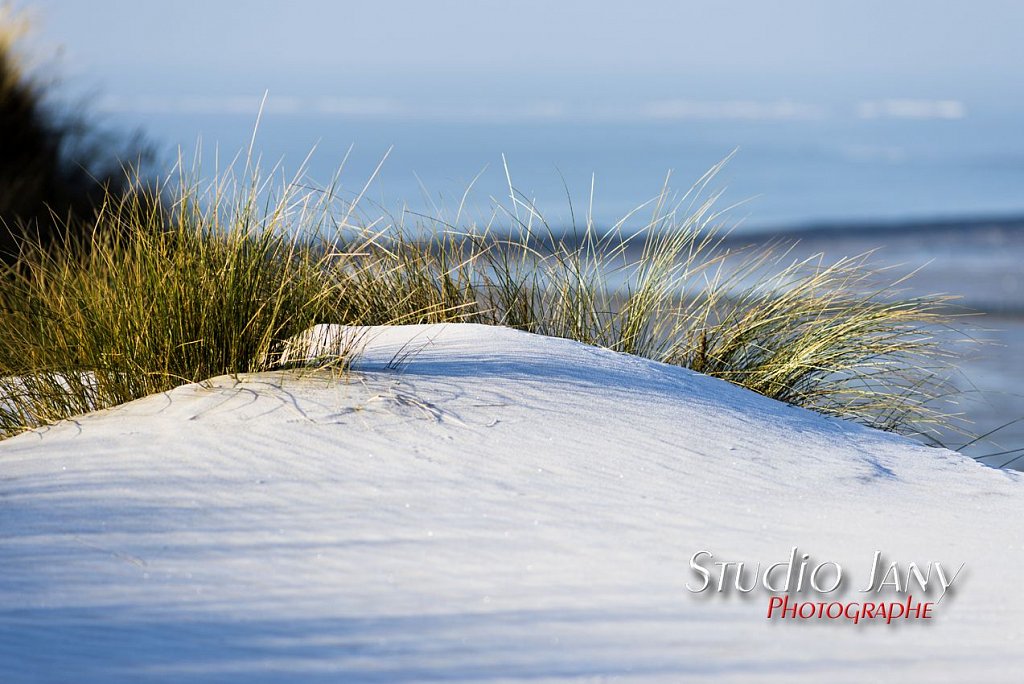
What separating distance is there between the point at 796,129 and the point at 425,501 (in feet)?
149

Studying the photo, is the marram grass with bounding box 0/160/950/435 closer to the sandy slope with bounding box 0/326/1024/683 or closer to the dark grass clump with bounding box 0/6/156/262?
the sandy slope with bounding box 0/326/1024/683

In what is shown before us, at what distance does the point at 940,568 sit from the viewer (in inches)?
88.7

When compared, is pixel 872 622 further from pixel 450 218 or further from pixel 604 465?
pixel 450 218

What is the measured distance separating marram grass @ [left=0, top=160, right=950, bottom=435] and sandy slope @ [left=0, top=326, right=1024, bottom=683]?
25 cm

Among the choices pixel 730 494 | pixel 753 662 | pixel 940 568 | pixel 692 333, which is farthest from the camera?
pixel 692 333

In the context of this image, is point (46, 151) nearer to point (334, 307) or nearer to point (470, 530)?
point (334, 307)

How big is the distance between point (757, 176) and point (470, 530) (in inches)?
938

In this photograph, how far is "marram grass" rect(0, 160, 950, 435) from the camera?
306 cm

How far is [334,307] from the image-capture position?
384cm

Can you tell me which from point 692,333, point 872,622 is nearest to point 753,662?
point 872,622

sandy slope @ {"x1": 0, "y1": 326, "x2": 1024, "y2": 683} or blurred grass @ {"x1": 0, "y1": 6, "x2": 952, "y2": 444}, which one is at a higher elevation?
blurred grass @ {"x1": 0, "y1": 6, "x2": 952, "y2": 444}

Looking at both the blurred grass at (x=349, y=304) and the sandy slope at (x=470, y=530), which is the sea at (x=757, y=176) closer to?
the blurred grass at (x=349, y=304)

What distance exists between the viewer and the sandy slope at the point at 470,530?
185 cm

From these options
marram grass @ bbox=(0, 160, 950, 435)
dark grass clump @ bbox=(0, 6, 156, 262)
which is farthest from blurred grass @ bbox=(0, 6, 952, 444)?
dark grass clump @ bbox=(0, 6, 156, 262)
